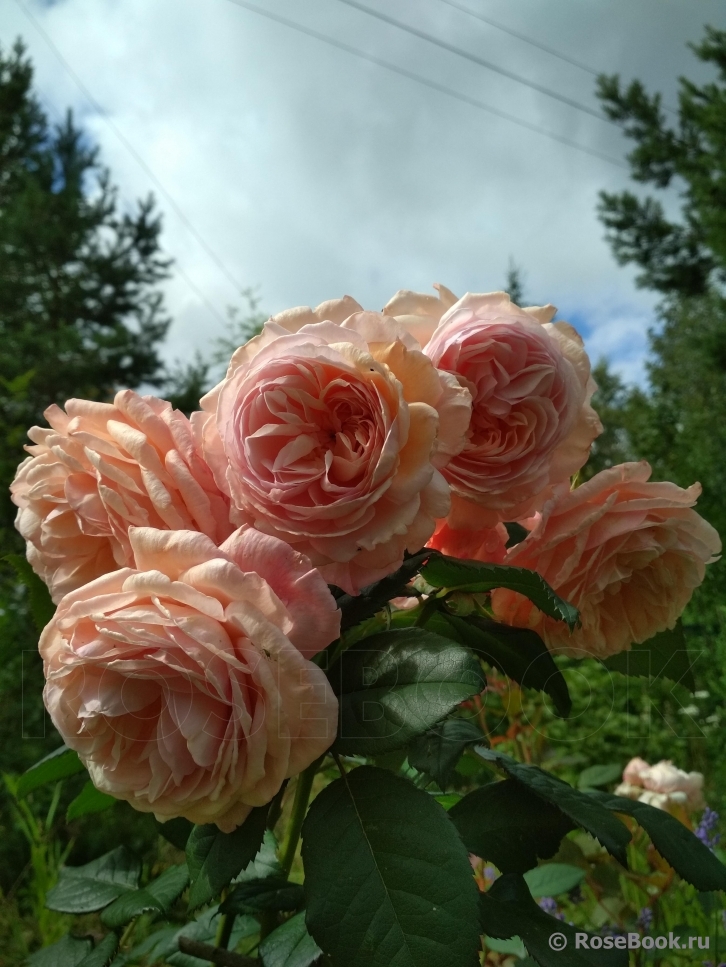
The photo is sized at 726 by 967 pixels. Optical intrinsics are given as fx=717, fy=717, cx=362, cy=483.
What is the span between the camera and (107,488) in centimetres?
42

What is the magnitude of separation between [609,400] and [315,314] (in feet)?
53.7

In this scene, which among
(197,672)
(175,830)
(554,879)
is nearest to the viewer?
(197,672)

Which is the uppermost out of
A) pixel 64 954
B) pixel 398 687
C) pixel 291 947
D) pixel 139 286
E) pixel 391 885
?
pixel 139 286

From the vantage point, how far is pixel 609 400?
1579 cm

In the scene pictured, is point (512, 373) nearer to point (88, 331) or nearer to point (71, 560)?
point (71, 560)

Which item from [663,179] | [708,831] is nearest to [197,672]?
[708,831]

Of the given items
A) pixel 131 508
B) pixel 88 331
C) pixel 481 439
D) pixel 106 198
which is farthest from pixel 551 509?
pixel 106 198

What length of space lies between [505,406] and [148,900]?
0.51 m

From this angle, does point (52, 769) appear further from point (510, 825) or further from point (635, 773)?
point (635, 773)

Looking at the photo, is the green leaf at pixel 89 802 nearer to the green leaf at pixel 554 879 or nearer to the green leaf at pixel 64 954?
the green leaf at pixel 64 954

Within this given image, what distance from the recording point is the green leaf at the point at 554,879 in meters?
0.96

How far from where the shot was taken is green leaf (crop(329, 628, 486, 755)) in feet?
1.30

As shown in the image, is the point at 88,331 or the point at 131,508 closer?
the point at 131,508

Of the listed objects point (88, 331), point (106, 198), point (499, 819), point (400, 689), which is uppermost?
point (106, 198)
